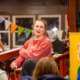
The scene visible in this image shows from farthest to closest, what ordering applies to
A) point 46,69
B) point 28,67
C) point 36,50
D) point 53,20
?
point 53,20 → point 36,50 → point 28,67 → point 46,69

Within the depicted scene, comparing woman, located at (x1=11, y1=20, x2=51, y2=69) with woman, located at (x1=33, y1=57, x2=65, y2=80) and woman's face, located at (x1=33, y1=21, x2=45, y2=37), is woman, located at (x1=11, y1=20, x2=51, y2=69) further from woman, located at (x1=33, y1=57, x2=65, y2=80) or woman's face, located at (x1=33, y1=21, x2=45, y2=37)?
woman, located at (x1=33, y1=57, x2=65, y2=80)

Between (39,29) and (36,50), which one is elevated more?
(39,29)

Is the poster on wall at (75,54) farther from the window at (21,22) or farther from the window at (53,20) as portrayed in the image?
the window at (21,22)

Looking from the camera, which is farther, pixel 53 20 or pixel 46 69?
pixel 53 20

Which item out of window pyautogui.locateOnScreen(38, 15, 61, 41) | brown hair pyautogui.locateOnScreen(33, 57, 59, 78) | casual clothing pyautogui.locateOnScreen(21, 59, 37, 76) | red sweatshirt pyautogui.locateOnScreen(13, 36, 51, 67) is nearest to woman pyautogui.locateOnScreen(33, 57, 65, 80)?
brown hair pyautogui.locateOnScreen(33, 57, 59, 78)

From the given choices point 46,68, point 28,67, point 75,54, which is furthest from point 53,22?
point 46,68

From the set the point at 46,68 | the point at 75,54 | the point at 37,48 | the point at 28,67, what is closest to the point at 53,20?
the point at 75,54

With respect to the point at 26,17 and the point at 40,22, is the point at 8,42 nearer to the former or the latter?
the point at 26,17

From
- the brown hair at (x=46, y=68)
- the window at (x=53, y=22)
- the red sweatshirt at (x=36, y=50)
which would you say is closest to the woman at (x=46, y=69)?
the brown hair at (x=46, y=68)

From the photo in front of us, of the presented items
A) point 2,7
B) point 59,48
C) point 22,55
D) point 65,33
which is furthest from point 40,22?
point 2,7

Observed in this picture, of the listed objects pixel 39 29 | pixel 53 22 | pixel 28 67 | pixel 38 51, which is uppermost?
pixel 53 22

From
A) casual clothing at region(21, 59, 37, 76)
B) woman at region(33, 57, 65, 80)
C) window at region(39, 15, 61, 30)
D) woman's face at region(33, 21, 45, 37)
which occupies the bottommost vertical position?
casual clothing at region(21, 59, 37, 76)

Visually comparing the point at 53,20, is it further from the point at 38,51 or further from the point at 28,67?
the point at 28,67

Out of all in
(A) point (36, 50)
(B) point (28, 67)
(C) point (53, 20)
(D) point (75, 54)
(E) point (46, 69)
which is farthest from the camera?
(C) point (53, 20)
